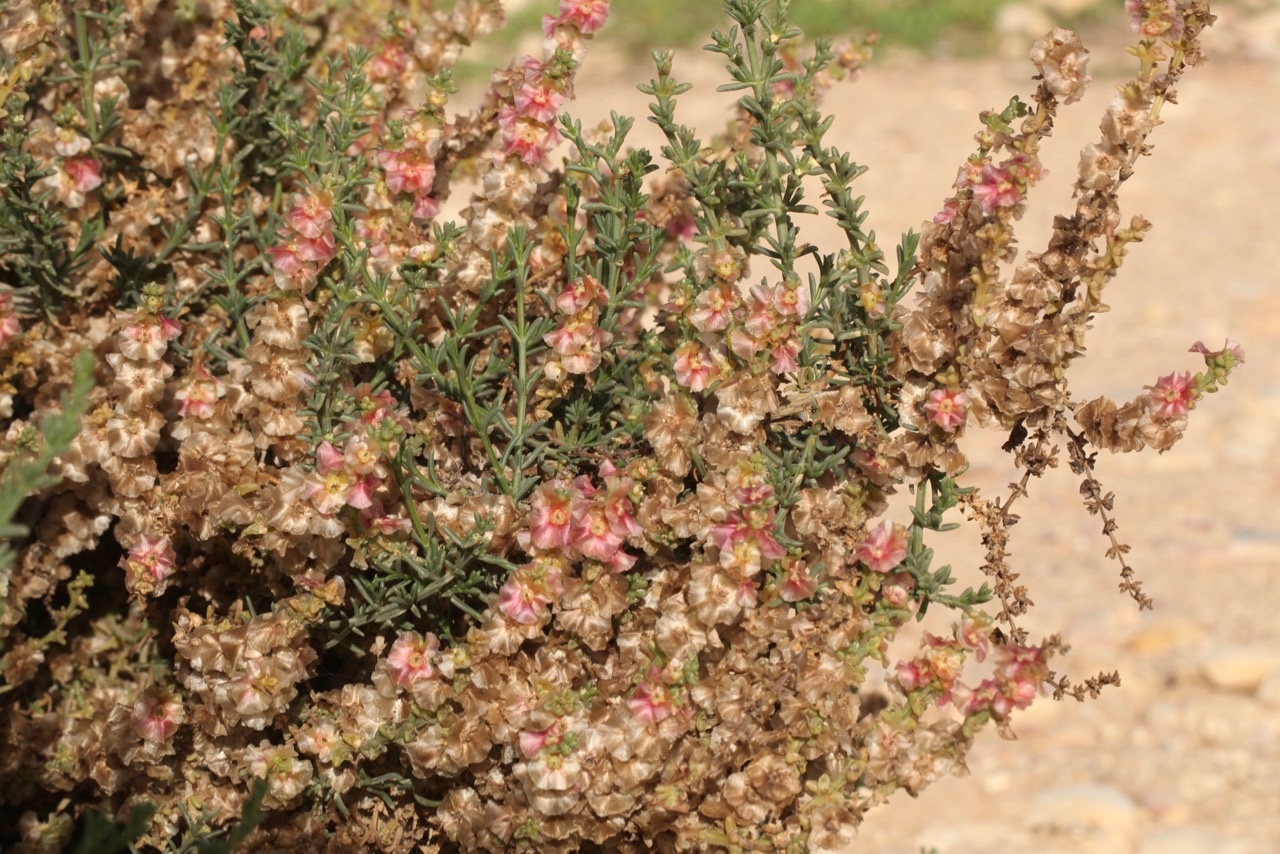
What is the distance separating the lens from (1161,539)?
13.7 ft

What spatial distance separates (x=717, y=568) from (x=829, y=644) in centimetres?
17

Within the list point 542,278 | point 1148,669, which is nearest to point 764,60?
point 542,278

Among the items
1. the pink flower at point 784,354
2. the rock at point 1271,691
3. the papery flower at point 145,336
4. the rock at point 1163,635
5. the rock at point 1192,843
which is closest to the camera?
the pink flower at point 784,354

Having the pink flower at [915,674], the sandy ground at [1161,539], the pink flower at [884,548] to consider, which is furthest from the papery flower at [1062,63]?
the sandy ground at [1161,539]

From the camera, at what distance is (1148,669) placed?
3.60 metres

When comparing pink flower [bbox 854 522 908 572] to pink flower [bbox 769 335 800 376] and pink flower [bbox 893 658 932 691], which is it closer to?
pink flower [bbox 893 658 932 691]

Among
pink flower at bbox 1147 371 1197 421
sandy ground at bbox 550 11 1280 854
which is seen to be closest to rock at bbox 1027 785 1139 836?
sandy ground at bbox 550 11 1280 854

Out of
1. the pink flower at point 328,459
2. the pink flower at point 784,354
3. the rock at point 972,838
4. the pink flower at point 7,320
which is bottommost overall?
the pink flower at point 328,459

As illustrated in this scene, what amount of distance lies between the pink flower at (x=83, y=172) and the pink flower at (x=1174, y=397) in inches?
59.1

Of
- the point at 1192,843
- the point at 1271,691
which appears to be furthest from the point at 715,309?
the point at 1271,691

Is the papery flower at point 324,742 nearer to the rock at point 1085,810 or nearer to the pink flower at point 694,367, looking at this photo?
the pink flower at point 694,367

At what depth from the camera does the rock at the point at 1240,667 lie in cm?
349

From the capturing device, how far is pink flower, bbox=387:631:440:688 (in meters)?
1.88

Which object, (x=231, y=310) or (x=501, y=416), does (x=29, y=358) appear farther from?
(x=501, y=416)
